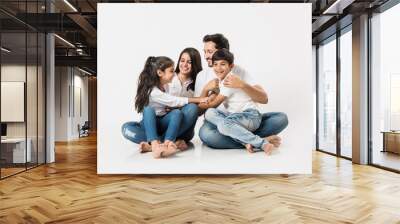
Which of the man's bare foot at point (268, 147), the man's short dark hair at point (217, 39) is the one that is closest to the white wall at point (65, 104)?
the man's short dark hair at point (217, 39)

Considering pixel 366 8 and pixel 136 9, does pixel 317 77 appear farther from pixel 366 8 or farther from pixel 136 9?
pixel 136 9

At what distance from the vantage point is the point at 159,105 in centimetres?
621

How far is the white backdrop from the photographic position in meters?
6.21

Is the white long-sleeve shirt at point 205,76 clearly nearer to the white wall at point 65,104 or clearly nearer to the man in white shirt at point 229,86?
the man in white shirt at point 229,86

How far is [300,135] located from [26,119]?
5099 millimetres

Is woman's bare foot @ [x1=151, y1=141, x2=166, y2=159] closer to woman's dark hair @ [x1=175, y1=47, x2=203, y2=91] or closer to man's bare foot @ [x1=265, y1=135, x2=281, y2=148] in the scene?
woman's dark hair @ [x1=175, y1=47, x2=203, y2=91]

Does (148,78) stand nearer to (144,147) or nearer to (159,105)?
(159,105)

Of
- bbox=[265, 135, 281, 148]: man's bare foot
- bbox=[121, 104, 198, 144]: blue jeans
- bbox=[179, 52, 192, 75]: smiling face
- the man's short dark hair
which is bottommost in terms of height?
bbox=[265, 135, 281, 148]: man's bare foot

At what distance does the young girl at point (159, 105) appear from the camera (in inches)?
243

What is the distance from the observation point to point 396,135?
23.0ft

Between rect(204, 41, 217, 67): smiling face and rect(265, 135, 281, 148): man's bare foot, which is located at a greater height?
rect(204, 41, 217, 67): smiling face

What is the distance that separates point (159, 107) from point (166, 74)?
1.84 feet

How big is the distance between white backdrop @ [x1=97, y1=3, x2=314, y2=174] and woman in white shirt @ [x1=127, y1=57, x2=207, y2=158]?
13 centimetres

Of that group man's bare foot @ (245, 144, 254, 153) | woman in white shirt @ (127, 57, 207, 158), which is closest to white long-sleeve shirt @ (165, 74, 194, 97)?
woman in white shirt @ (127, 57, 207, 158)
